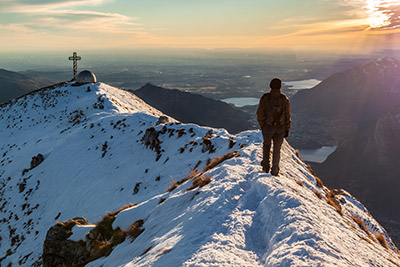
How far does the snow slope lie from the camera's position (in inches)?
226

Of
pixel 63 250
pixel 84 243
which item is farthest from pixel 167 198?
pixel 63 250

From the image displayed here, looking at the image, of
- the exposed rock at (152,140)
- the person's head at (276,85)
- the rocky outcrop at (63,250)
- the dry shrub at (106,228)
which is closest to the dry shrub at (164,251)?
the dry shrub at (106,228)

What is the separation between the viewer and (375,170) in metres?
188

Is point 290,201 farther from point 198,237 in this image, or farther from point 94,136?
point 94,136

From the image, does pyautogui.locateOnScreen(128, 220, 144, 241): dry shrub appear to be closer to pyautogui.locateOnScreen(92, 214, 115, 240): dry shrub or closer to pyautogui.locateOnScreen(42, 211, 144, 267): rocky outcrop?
pyautogui.locateOnScreen(42, 211, 144, 267): rocky outcrop

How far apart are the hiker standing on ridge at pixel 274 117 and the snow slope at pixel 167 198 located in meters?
1.09

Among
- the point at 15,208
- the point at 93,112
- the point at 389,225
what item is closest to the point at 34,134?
the point at 93,112

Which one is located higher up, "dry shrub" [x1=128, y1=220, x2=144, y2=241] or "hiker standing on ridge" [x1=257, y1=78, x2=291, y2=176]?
"hiker standing on ridge" [x1=257, y1=78, x2=291, y2=176]

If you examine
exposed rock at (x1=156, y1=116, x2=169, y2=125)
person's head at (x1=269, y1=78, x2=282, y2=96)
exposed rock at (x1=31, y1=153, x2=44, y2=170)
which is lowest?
exposed rock at (x1=31, y1=153, x2=44, y2=170)

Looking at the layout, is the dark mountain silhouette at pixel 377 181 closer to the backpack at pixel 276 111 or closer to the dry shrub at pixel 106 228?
the backpack at pixel 276 111

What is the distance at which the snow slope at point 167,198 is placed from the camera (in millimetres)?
5742

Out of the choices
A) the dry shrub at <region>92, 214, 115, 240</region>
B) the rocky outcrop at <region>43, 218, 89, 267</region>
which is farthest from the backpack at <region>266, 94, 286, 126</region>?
the rocky outcrop at <region>43, 218, 89, 267</region>

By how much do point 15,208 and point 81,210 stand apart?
10.1 m

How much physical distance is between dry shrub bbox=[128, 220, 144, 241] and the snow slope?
0.83 ft
